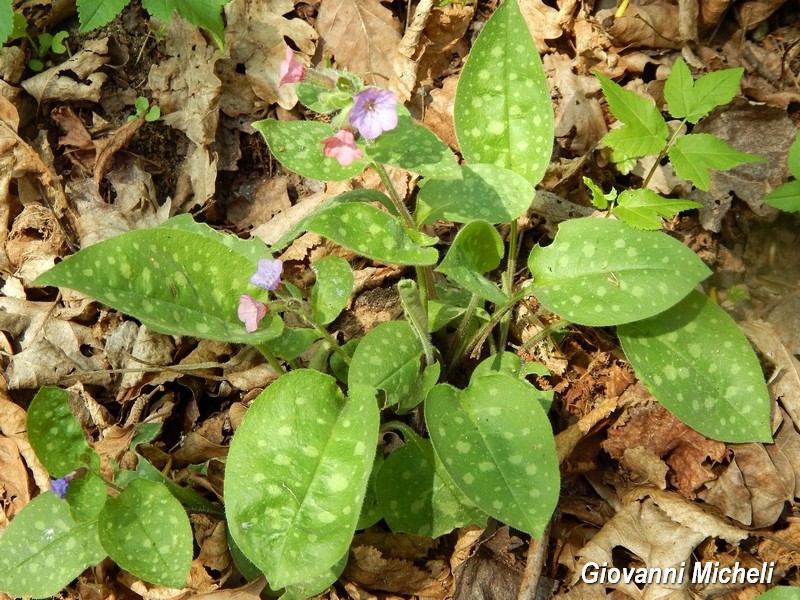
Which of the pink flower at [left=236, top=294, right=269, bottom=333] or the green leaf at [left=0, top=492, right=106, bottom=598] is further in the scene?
the green leaf at [left=0, top=492, right=106, bottom=598]

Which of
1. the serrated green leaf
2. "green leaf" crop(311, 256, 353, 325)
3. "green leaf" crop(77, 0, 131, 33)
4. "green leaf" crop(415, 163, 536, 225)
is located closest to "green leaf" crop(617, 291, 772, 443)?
the serrated green leaf

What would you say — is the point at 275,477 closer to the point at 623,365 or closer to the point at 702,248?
the point at 623,365

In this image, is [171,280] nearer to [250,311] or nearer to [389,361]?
[250,311]

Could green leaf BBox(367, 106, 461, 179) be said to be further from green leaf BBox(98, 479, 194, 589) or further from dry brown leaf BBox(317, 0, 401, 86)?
dry brown leaf BBox(317, 0, 401, 86)

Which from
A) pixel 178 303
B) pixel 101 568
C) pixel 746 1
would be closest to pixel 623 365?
pixel 178 303

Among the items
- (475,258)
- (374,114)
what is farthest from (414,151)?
(475,258)

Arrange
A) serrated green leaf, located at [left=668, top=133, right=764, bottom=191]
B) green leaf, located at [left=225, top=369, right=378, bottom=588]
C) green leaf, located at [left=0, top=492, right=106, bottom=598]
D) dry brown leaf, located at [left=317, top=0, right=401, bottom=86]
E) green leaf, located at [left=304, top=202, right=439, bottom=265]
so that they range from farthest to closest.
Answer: dry brown leaf, located at [left=317, top=0, right=401, bottom=86] < serrated green leaf, located at [left=668, top=133, right=764, bottom=191] < green leaf, located at [left=0, top=492, right=106, bottom=598] < green leaf, located at [left=304, top=202, right=439, bottom=265] < green leaf, located at [left=225, top=369, right=378, bottom=588]

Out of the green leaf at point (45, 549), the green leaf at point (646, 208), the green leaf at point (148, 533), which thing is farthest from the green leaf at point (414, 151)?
the green leaf at point (45, 549)
